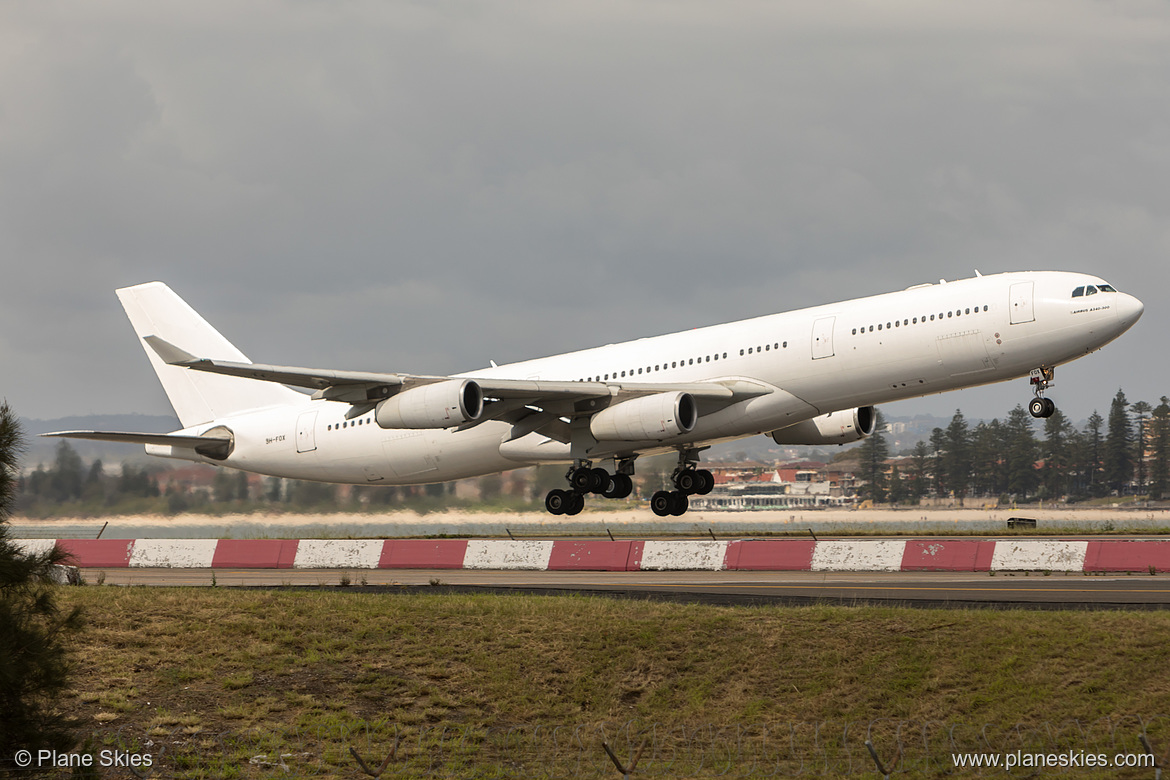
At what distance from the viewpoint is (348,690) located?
17.6 metres

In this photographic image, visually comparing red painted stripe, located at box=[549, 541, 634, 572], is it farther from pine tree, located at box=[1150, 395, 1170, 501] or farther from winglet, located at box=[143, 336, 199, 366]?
pine tree, located at box=[1150, 395, 1170, 501]

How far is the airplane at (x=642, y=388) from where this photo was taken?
30219 mm

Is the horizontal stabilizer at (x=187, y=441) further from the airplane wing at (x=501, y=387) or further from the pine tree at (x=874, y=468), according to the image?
the pine tree at (x=874, y=468)

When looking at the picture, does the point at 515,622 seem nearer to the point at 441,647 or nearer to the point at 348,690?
the point at 441,647

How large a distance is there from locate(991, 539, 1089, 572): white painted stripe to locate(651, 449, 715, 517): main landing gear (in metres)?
11.3

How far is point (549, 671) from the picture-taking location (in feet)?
61.2

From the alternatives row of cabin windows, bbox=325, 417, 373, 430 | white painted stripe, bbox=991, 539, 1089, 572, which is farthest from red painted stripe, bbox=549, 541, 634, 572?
row of cabin windows, bbox=325, 417, 373, 430

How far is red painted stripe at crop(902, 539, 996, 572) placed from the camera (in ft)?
95.6

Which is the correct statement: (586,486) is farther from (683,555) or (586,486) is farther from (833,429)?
(833,429)

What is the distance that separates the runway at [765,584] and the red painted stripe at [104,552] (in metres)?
1.51

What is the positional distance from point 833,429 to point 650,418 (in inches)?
338

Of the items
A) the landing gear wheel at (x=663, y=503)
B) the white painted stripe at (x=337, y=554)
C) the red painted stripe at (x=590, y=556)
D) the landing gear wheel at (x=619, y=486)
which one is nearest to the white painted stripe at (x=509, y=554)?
the red painted stripe at (x=590, y=556)

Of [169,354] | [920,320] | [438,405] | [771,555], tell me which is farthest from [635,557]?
[169,354]

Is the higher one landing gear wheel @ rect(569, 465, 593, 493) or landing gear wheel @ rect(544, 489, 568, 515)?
landing gear wheel @ rect(569, 465, 593, 493)
